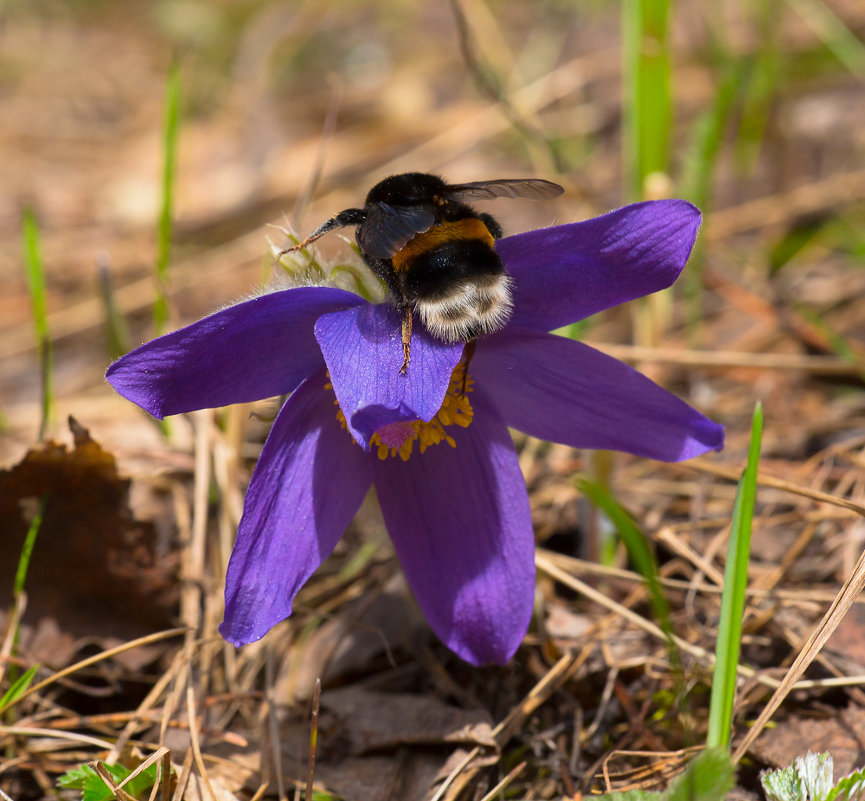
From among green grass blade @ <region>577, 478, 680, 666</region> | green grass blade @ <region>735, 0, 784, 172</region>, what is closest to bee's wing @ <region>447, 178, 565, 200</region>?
green grass blade @ <region>577, 478, 680, 666</region>

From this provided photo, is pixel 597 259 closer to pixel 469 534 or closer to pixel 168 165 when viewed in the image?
pixel 469 534

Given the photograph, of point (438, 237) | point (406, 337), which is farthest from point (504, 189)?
point (406, 337)

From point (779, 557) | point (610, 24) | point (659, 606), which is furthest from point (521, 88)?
point (659, 606)

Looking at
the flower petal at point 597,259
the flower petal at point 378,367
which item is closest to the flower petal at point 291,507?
the flower petal at point 378,367

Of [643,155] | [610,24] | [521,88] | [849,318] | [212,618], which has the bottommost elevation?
[212,618]

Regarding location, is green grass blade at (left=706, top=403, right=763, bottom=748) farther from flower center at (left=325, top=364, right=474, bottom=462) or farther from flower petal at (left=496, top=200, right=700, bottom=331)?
flower center at (left=325, top=364, right=474, bottom=462)

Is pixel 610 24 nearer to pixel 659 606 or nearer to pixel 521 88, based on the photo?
pixel 521 88
